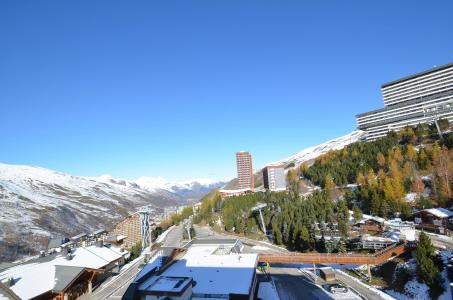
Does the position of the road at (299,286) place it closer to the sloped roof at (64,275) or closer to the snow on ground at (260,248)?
the snow on ground at (260,248)

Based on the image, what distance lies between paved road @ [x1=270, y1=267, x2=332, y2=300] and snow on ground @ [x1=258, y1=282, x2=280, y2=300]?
3.18ft

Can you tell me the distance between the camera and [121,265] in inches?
2783

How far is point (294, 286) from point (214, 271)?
565 inches

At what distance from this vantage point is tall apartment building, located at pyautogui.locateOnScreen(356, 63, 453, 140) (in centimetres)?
17050

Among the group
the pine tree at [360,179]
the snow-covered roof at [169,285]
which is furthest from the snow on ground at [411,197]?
the snow-covered roof at [169,285]

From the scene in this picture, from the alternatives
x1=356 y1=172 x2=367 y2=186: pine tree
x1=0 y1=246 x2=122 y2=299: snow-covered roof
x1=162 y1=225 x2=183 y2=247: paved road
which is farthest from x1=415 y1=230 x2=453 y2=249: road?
x1=162 y1=225 x2=183 y2=247: paved road

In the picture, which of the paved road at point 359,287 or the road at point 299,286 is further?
the road at point 299,286

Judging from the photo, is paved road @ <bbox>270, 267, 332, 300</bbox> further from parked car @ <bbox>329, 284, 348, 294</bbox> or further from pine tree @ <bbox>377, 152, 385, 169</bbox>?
pine tree @ <bbox>377, 152, 385, 169</bbox>

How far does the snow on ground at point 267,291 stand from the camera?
43.3m

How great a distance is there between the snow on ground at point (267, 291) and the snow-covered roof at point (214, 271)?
14.8 feet

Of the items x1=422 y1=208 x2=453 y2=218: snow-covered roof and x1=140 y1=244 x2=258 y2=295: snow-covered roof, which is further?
x1=422 y1=208 x2=453 y2=218: snow-covered roof

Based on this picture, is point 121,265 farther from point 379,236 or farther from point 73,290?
point 379,236

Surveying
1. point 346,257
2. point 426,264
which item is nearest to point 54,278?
point 346,257

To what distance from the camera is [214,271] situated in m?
44.3
